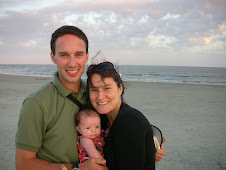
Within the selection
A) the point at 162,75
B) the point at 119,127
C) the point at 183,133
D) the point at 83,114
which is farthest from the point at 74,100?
the point at 162,75

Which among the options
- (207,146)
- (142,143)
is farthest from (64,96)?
(207,146)

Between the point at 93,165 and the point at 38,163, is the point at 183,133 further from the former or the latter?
the point at 38,163

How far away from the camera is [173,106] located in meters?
9.65

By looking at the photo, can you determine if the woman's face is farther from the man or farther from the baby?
the man

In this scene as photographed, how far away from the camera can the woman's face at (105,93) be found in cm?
224

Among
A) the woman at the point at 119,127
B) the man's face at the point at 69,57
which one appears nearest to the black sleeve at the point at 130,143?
the woman at the point at 119,127

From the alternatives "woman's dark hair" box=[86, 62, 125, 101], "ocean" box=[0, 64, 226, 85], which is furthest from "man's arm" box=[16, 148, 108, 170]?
"ocean" box=[0, 64, 226, 85]

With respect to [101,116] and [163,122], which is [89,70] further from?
[163,122]

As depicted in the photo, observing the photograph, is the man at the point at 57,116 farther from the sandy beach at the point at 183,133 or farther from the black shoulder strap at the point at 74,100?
the sandy beach at the point at 183,133

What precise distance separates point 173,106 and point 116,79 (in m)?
8.00

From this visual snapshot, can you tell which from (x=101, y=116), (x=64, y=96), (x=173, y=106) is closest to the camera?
(x=64, y=96)

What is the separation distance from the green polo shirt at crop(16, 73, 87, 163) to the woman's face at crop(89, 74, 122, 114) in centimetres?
30

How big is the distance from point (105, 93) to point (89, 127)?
48cm

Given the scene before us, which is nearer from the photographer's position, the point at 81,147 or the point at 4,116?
the point at 81,147
